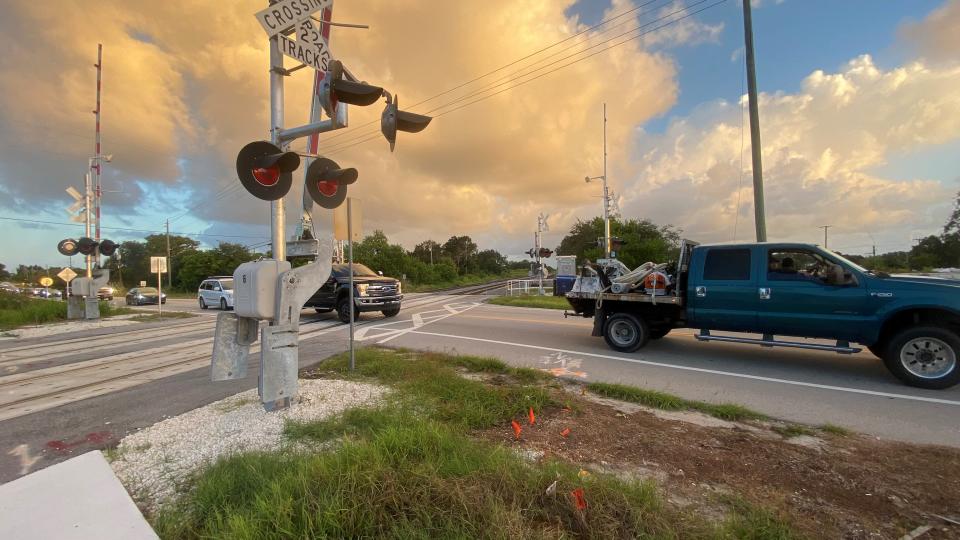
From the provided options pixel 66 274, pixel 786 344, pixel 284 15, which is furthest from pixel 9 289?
pixel 786 344

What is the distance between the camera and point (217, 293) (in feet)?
75.9

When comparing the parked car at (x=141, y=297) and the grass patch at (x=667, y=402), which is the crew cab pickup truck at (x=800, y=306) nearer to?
the grass patch at (x=667, y=402)

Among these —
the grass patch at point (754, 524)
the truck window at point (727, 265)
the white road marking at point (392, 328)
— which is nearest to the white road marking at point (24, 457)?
the grass patch at point (754, 524)

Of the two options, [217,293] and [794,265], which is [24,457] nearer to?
[794,265]

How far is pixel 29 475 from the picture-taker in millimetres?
3189

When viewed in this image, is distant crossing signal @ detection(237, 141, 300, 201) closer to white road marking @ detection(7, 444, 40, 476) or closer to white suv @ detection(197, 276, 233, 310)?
white road marking @ detection(7, 444, 40, 476)

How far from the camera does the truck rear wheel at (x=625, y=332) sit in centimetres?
769

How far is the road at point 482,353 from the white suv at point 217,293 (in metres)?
11.4

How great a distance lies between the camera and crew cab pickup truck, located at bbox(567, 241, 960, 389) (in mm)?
5438

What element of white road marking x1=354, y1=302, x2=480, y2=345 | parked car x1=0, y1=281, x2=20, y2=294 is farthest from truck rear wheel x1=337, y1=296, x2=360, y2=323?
parked car x1=0, y1=281, x2=20, y2=294

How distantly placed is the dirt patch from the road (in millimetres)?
859

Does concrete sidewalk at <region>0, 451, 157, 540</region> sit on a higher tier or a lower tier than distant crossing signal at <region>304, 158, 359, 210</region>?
lower

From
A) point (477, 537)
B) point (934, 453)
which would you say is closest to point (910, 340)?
point (934, 453)

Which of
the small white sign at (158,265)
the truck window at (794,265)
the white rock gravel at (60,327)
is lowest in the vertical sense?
the white rock gravel at (60,327)
